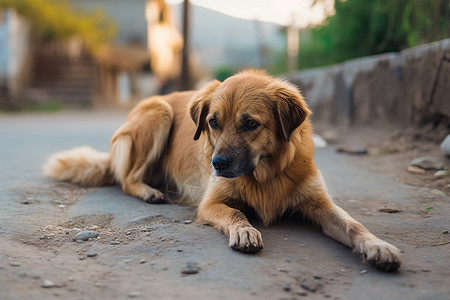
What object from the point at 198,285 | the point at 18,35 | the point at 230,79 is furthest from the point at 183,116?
the point at 18,35

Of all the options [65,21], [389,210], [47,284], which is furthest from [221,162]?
[65,21]

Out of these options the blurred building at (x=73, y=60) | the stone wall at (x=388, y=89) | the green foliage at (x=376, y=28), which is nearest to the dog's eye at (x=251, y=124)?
the stone wall at (x=388, y=89)

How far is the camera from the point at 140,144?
425cm

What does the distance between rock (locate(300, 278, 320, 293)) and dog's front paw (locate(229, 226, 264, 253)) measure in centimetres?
40

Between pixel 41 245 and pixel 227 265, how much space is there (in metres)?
1.16

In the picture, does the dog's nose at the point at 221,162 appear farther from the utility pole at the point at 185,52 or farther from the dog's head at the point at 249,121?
the utility pole at the point at 185,52

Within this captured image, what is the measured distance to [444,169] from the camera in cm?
429

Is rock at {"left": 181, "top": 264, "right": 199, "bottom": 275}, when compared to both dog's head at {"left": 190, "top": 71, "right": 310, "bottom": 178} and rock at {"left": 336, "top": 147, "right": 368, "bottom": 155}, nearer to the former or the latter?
dog's head at {"left": 190, "top": 71, "right": 310, "bottom": 178}

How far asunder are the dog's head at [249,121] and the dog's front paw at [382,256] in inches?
37.5

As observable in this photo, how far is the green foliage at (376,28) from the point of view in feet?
19.9

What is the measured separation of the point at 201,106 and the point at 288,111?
2.33 ft

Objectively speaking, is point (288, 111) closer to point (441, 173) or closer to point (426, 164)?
point (441, 173)

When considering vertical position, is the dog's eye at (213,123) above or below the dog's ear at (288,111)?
below

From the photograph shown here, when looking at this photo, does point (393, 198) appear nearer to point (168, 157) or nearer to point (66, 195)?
point (168, 157)
